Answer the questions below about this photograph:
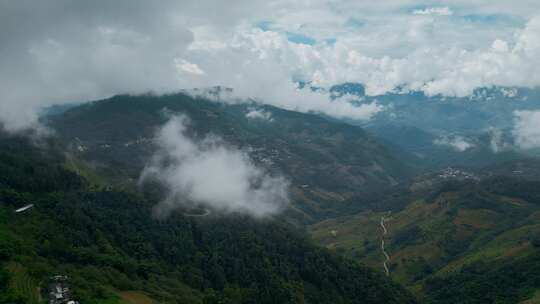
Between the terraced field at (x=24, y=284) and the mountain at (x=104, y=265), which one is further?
the mountain at (x=104, y=265)

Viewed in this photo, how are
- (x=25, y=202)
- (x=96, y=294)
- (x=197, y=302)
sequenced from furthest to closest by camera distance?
(x=25, y=202), (x=197, y=302), (x=96, y=294)

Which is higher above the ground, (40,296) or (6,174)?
(6,174)

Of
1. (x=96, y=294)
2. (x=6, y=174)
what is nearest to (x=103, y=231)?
(x=6, y=174)

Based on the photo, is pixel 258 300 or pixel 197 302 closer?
pixel 197 302

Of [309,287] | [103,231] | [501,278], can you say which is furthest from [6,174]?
[501,278]

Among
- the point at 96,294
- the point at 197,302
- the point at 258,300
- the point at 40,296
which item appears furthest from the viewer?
the point at 258,300

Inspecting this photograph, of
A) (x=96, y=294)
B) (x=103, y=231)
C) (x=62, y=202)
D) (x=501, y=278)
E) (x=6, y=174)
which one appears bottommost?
(x=501, y=278)

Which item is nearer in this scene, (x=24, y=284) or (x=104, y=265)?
(x=24, y=284)

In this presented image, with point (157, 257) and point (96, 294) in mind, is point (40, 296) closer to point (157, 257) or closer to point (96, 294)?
point (96, 294)

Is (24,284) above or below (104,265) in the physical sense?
below

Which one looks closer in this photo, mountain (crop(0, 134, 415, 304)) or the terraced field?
the terraced field

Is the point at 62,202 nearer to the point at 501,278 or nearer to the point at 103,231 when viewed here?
the point at 103,231
